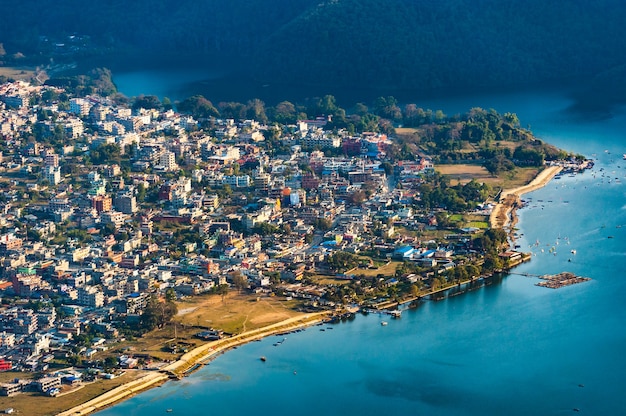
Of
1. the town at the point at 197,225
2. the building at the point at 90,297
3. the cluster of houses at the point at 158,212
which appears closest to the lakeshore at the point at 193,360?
the town at the point at 197,225

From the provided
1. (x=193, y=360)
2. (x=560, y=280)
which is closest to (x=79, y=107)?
(x=560, y=280)

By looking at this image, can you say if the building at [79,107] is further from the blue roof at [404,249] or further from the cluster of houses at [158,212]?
the blue roof at [404,249]

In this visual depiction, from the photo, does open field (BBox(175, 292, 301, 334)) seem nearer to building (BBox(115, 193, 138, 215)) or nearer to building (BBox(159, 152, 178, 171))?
building (BBox(115, 193, 138, 215))

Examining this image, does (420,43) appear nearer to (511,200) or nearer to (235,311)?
(511,200)

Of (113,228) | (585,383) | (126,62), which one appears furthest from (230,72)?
(585,383)

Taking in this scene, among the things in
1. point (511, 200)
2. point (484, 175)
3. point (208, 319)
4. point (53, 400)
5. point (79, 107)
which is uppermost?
point (79, 107)

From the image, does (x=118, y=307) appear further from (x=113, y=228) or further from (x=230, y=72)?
(x=230, y=72)
